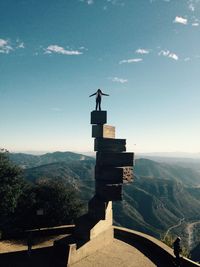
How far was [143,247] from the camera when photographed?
2347cm

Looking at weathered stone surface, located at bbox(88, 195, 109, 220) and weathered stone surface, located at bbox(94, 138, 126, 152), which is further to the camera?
weathered stone surface, located at bbox(94, 138, 126, 152)

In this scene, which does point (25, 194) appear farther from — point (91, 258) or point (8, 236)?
point (91, 258)

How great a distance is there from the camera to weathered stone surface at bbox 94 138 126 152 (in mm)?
24188

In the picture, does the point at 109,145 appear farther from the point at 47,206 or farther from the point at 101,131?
the point at 47,206

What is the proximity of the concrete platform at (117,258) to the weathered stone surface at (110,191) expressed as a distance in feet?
12.8

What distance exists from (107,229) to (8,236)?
935 cm

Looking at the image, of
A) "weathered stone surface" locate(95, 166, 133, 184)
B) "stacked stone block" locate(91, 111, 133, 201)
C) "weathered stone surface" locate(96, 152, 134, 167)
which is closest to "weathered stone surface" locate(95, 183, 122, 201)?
"stacked stone block" locate(91, 111, 133, 201)

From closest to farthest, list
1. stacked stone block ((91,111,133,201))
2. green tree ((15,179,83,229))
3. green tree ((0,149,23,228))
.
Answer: stacked stone block ((91,111,133,201)) → green tree ((0,149,23,228)) → green tree ((15,179,83,229))

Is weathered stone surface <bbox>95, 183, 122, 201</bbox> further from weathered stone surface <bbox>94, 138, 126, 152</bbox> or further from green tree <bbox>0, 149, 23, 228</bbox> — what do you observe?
green tree <bbox>0, 149, 23, 228</bbox>

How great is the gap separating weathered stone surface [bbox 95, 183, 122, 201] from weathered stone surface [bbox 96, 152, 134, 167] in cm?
174

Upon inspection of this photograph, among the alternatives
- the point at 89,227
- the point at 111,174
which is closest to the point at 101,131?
the point at 111,174

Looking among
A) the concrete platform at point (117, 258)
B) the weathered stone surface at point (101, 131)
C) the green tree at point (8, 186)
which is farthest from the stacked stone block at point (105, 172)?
the green tree at point (8, 186)

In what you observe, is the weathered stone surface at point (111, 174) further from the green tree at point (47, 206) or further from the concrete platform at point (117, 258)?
the green tree at point (47, 206)

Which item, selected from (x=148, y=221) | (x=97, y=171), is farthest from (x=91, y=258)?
(x=148, y=221)
